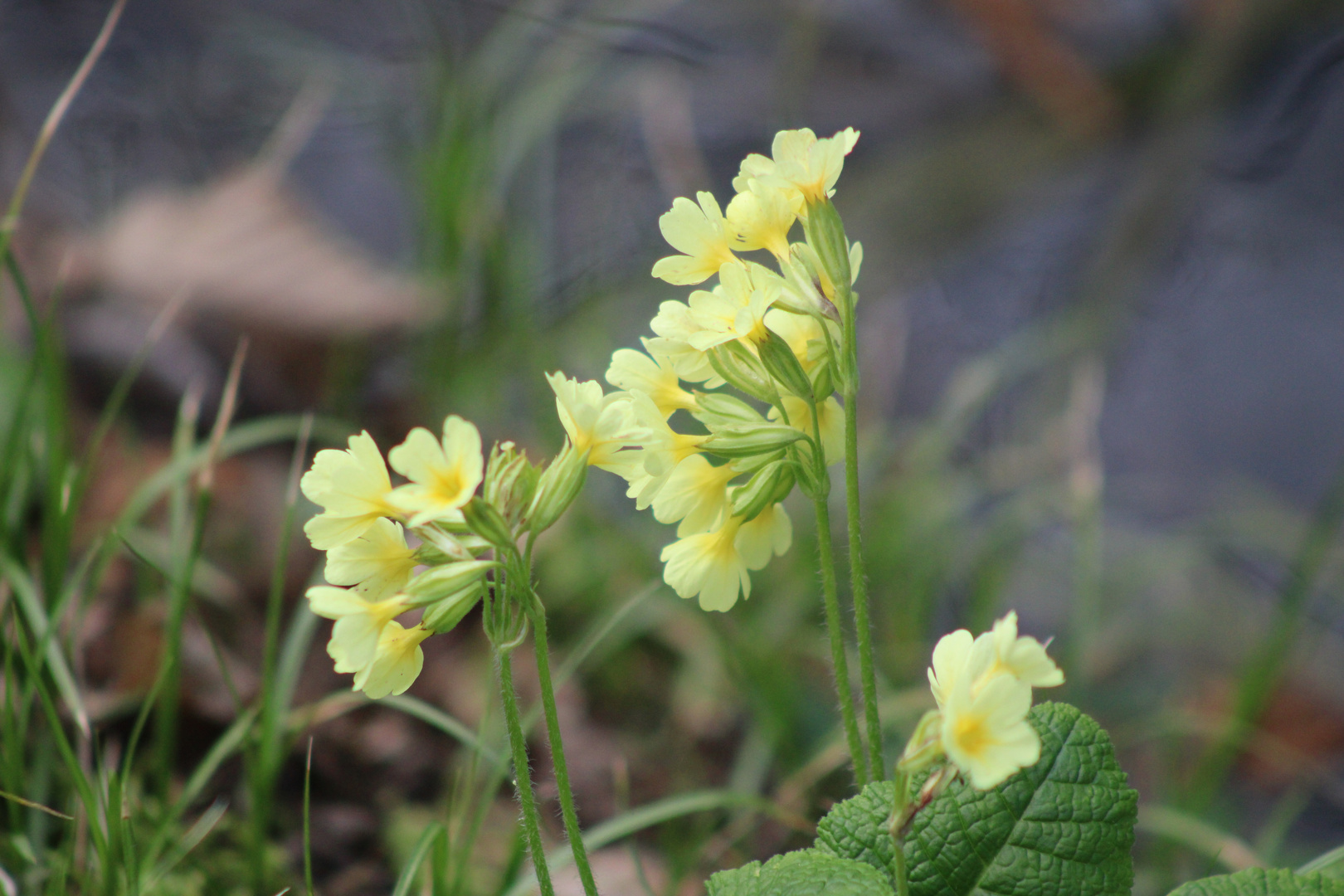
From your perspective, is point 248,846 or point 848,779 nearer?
point 248,846

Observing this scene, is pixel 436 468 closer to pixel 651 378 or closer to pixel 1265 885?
pixel 651 378

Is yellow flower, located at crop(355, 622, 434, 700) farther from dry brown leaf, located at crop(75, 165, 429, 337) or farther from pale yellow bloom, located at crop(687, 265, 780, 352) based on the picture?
dry brown leaf, located at crop(75, 165, 429, 337)

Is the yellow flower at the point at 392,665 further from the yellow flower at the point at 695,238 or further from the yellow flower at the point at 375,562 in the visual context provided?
the yellow flower at the point at 695,238

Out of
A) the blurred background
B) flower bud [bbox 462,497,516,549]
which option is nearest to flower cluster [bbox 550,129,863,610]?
flower bud [bbox 462,497,516,549]

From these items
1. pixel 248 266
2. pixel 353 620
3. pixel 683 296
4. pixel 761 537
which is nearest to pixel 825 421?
pixel 761 537

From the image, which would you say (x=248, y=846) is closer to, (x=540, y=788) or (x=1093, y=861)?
(x=540, y=788)

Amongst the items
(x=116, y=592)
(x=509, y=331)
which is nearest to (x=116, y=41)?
(x=509, y=331)
